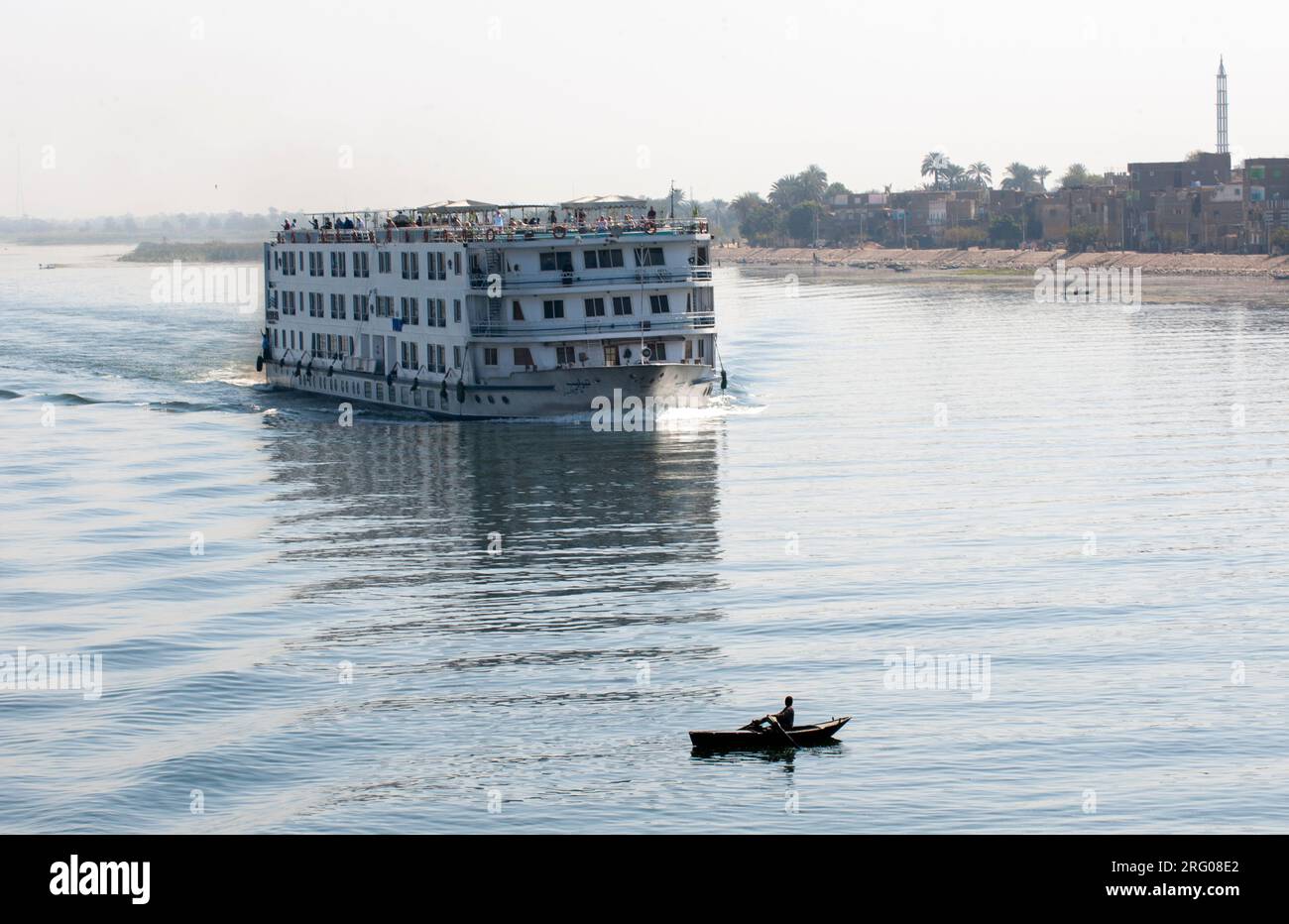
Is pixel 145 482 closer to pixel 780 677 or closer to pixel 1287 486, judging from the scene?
pixel 780 677

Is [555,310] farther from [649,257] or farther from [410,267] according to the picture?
[410,267]

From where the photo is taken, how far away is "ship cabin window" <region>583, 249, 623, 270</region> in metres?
71.7

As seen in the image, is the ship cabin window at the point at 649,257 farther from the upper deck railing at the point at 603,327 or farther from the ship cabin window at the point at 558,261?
the ship cabin window at the point at 558,261

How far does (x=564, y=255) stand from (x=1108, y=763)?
45.6 m

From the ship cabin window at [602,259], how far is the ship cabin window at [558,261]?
72 cm

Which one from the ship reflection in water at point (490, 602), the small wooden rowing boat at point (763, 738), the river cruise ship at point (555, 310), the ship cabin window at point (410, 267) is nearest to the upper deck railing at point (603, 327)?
the river cruise ship at point (555, 310)

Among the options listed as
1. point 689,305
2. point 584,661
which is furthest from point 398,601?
point 689,305

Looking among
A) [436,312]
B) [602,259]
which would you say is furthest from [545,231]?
[436,312]

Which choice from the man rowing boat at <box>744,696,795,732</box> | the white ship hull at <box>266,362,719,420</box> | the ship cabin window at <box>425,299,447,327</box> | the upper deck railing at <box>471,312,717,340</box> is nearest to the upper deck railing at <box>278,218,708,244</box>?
the ship cabin window at <box>425,299,447,327</box>

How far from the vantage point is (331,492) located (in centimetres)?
5831

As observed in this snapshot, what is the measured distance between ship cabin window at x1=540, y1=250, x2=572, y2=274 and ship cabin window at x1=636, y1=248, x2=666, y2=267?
2810 mm

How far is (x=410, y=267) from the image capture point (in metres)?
78.9

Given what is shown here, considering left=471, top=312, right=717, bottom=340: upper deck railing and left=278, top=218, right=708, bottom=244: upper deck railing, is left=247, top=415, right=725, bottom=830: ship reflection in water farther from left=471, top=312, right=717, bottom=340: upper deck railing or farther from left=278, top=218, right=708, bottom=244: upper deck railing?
left=278, top=218, right=708, bottom=244: upper deck railing

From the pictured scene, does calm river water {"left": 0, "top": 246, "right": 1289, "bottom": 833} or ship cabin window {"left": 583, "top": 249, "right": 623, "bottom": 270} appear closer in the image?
calm river water {"left": 0, "top": 246, "right": 1289, "bottom": 833}
